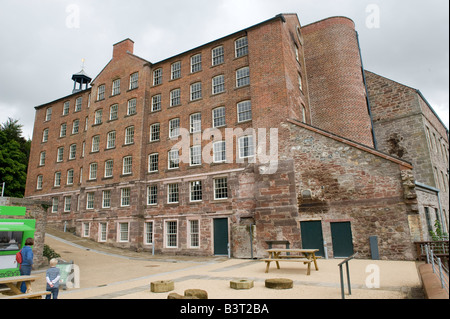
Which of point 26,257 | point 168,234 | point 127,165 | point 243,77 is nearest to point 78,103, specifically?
point 127,165

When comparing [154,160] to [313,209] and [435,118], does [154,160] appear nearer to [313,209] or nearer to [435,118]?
[313,209]

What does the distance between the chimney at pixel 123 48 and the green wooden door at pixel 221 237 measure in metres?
20.9

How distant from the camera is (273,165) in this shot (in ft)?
62.6

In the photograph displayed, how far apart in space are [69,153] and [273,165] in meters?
25.3

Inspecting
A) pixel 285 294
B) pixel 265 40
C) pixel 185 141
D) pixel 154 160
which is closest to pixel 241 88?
pixel 265 40

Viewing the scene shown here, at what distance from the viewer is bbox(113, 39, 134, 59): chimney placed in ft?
98.4

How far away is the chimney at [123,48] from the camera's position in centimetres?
3000

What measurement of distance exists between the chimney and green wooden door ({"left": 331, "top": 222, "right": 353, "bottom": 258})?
26.3 m

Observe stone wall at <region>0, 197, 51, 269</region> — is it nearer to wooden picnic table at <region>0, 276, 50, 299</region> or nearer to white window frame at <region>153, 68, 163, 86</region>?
wooden picnic table at <region>0, 276, 50, 299</region>

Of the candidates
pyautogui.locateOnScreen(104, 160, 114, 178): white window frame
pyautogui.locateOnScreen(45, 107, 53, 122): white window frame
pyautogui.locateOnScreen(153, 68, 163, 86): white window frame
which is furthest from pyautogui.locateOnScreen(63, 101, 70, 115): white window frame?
pyautogui.locateOnScreen(153, 68, 163, 86): white window frame

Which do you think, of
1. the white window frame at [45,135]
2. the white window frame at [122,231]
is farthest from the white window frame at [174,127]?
the white window frame at [45,135]

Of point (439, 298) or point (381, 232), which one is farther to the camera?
point (381, 232)

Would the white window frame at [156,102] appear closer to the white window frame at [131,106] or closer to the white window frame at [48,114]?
the white window frame at [131,106]

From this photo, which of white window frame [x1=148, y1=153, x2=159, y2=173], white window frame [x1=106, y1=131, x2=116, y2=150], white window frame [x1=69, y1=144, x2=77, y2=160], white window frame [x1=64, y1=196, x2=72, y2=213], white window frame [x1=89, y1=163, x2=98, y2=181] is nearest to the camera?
white window frame [x1=148, y1=153, x2=159, y2=173]
